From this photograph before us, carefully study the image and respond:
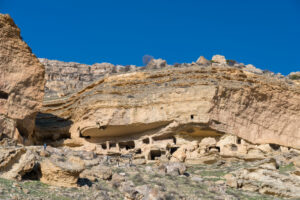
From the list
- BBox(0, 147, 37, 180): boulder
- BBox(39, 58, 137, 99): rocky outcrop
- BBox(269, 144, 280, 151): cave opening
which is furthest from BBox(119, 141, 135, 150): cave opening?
BBox(39, 58, 137, 99): rocky outcrop

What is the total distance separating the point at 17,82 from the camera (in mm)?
30016

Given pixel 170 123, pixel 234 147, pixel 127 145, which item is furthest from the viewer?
pixel 127 145

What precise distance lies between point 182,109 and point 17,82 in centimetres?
1104

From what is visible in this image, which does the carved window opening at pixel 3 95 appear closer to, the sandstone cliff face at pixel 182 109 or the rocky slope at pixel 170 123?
the rocky slope at pixel 170 123

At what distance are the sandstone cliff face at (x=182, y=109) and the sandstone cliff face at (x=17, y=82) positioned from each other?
4.85 metres

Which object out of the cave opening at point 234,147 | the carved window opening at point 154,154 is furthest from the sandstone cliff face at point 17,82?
the cave opening at point 234,147

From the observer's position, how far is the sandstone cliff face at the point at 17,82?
29.2 m

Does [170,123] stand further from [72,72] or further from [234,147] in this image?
[72,72]

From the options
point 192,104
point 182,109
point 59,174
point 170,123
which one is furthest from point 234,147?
point 59,174

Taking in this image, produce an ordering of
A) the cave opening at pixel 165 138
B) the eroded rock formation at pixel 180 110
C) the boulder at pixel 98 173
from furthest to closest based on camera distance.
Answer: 1. the cave opening at pixel 165 138
2. the eroded rock formation at pixel 180 110
3. the boulder at pixel 98 173

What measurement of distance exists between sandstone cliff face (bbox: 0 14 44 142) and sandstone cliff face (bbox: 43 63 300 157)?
4.85 meters

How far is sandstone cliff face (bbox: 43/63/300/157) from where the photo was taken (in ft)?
108

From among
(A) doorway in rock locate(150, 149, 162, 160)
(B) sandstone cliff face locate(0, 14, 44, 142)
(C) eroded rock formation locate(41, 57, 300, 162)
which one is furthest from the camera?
(C) eroded rock formation locate(41, 57, 300, 162)

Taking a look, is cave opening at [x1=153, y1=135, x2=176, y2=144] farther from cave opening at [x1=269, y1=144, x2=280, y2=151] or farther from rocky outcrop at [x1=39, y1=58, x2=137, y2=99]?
rocky outcrop at [x1=39, y1=58, x2=137, y2=99]
